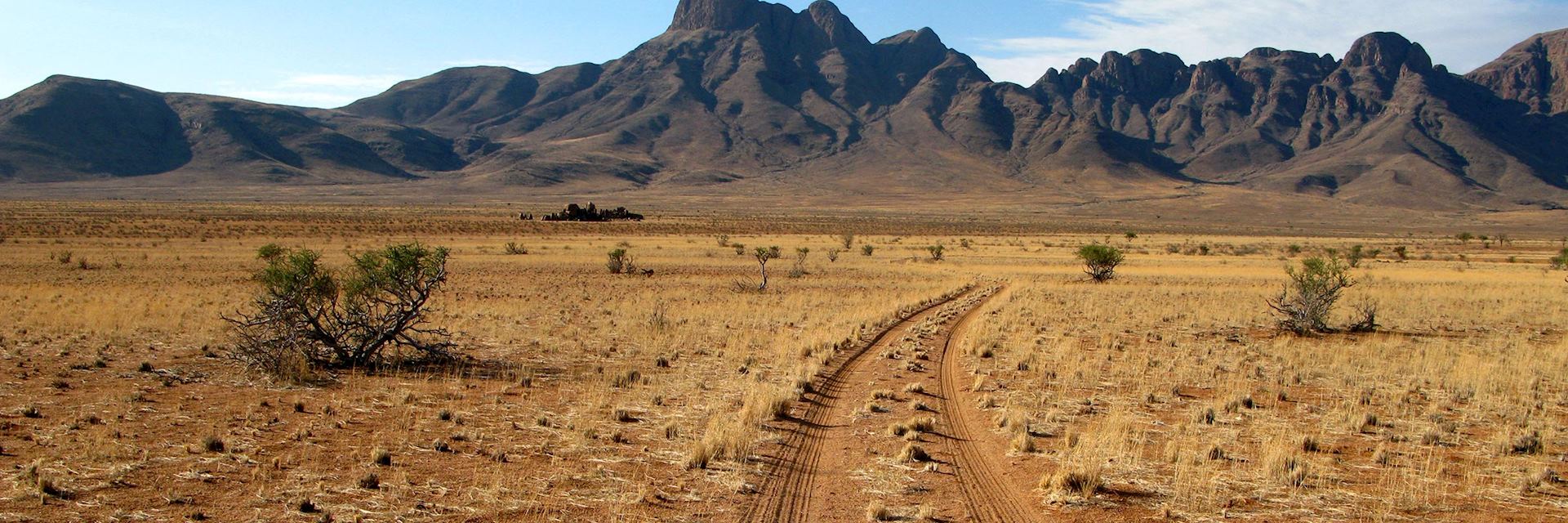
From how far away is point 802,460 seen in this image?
8.81m

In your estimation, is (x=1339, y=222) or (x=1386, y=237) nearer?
(x=1386, y=237)

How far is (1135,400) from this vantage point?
12070 mm

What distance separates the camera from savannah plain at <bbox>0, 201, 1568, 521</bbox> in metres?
7.51

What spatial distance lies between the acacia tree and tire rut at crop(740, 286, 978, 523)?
605 cm

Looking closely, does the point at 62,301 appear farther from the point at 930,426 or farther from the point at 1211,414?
the point at 1211,414

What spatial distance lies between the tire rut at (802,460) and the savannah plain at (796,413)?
4cm

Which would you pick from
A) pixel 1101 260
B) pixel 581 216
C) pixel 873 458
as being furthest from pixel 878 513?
pixel 581 216

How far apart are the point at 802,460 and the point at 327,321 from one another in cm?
868

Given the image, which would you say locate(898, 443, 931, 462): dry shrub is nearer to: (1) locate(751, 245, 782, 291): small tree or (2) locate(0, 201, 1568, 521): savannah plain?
(2) locate(0, 201, 1568, 521): savannah plain

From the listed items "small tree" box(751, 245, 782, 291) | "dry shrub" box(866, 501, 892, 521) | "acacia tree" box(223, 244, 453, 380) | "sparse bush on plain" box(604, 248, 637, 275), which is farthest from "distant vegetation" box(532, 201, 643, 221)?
"dry shrub" box(866, 501, 892, 521)

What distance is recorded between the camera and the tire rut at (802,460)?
7246 mm

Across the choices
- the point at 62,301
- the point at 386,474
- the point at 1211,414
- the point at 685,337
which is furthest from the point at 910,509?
the point at 62,301

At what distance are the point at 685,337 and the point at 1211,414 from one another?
9911mm

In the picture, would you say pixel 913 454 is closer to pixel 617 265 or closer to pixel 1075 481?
pixel 1075 481
